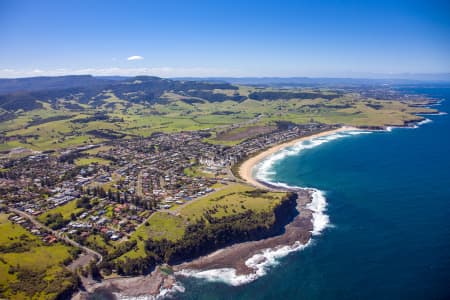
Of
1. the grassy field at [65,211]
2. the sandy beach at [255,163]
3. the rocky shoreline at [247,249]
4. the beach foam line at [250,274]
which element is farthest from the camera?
the sandy beach at [255,163]

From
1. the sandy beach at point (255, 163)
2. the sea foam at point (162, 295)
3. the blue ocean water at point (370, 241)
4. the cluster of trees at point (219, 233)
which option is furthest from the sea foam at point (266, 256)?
the cluster of trees at point (219, 233)

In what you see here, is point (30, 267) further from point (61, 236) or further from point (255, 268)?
point (255, 268)

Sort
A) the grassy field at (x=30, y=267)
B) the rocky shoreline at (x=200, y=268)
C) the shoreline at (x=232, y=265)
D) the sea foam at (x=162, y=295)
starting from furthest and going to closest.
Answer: the shoreline at (x=232, y=265), the rocky shoreline at (x=200, y=268), the grassy field at (x=30, y=267), the sea foam at (x=162, y=295)

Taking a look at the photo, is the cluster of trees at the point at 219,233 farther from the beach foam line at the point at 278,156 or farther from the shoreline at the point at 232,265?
the beach foam line at the point at 278,156

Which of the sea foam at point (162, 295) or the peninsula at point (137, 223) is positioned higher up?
the peninsula at point (137, 223)

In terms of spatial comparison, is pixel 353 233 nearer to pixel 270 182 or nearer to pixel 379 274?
pixel 379 274

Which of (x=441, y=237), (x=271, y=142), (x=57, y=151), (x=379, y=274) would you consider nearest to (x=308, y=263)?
(x=379, y=274)
